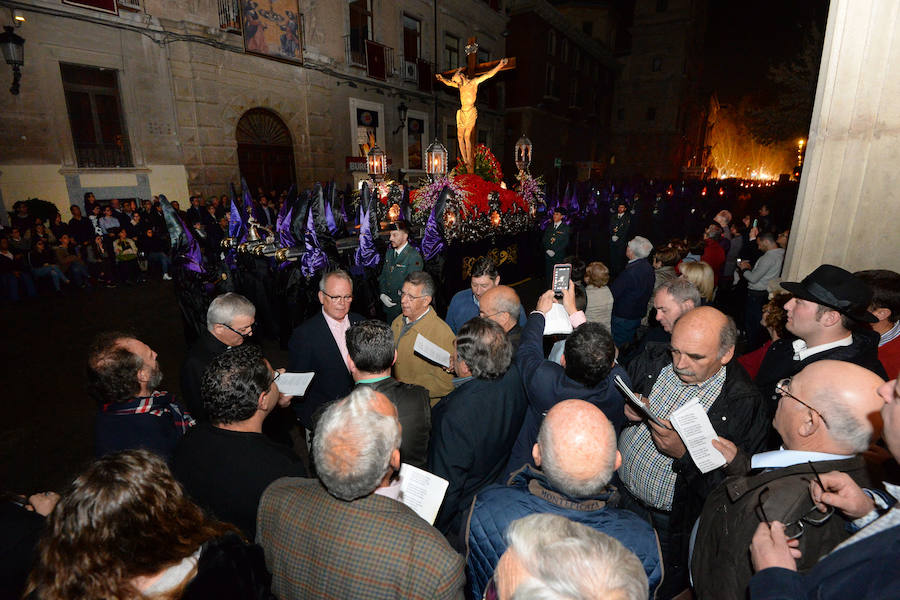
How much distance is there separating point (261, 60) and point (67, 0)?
4.82 m

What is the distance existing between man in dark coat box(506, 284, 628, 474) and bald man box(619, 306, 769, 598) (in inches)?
9.3

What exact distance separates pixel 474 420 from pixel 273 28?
1631 cm

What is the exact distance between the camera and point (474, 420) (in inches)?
81.0

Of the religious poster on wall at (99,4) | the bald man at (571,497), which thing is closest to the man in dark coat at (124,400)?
the bald man at (571,497)

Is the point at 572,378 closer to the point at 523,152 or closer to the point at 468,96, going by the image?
the point at 523,152

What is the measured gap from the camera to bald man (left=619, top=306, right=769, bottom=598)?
2123 mm

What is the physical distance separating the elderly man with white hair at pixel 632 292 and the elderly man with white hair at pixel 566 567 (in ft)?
11.6

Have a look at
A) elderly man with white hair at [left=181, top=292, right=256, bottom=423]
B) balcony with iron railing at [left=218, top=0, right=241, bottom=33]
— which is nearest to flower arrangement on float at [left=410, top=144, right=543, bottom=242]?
elderly man with white hair at [left=181, top=292, right=256, bottom=423]

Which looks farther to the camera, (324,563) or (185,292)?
(185,292)

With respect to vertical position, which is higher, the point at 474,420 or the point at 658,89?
the point at 658,89

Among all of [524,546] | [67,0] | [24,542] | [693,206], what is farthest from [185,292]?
[693,206]

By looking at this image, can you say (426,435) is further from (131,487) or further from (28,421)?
(28,421)

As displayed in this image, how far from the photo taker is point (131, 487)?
118cm

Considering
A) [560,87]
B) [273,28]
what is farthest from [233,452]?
[560,87]
